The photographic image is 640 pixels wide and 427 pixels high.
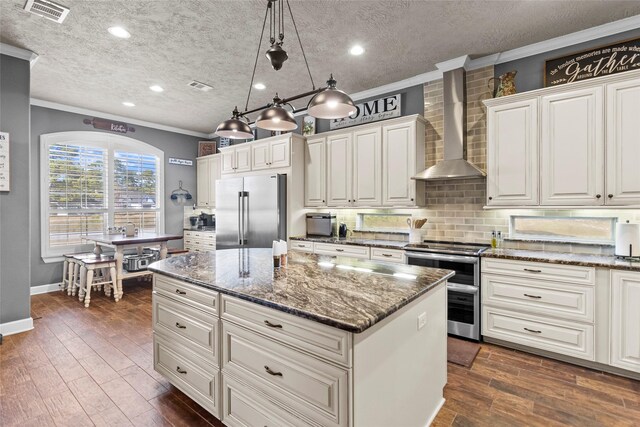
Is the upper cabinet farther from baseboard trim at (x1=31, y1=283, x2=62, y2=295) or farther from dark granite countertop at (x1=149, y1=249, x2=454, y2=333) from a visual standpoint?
baseboard trim at (x1=31, y1=283, x2=62, y2=295)

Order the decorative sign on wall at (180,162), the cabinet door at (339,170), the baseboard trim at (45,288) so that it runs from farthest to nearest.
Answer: the decorative sign on wall at (180,162) < the baseboard trim at (45,288) < the cabinet door at (339,170)

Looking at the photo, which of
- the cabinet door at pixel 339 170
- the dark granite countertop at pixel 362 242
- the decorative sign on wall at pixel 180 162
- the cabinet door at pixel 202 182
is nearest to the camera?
the dark granite countertop at pixel 362 242

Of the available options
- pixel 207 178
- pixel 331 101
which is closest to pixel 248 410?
pixel 331 101

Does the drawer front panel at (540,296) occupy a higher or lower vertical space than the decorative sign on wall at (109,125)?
lower

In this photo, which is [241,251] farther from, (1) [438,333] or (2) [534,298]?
(2) [534,298]

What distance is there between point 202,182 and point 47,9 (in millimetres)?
4332

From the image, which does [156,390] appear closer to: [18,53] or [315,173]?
[315,173]

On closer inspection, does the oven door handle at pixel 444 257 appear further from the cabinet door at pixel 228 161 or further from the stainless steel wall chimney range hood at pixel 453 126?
the cabinet door at pixel 228 161

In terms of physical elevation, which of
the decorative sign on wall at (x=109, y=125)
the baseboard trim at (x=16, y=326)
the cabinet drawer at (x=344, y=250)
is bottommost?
the baseboard trim at (x=16, y=326)

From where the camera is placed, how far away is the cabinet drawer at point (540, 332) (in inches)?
103

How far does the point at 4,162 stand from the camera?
10.9ft

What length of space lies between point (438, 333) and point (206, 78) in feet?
12.8

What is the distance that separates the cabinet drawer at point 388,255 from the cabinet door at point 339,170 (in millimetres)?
874

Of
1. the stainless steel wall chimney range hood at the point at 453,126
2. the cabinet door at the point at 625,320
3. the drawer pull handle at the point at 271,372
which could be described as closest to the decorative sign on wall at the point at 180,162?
the stainless steel wall chimney range hood at the point at 453,126
